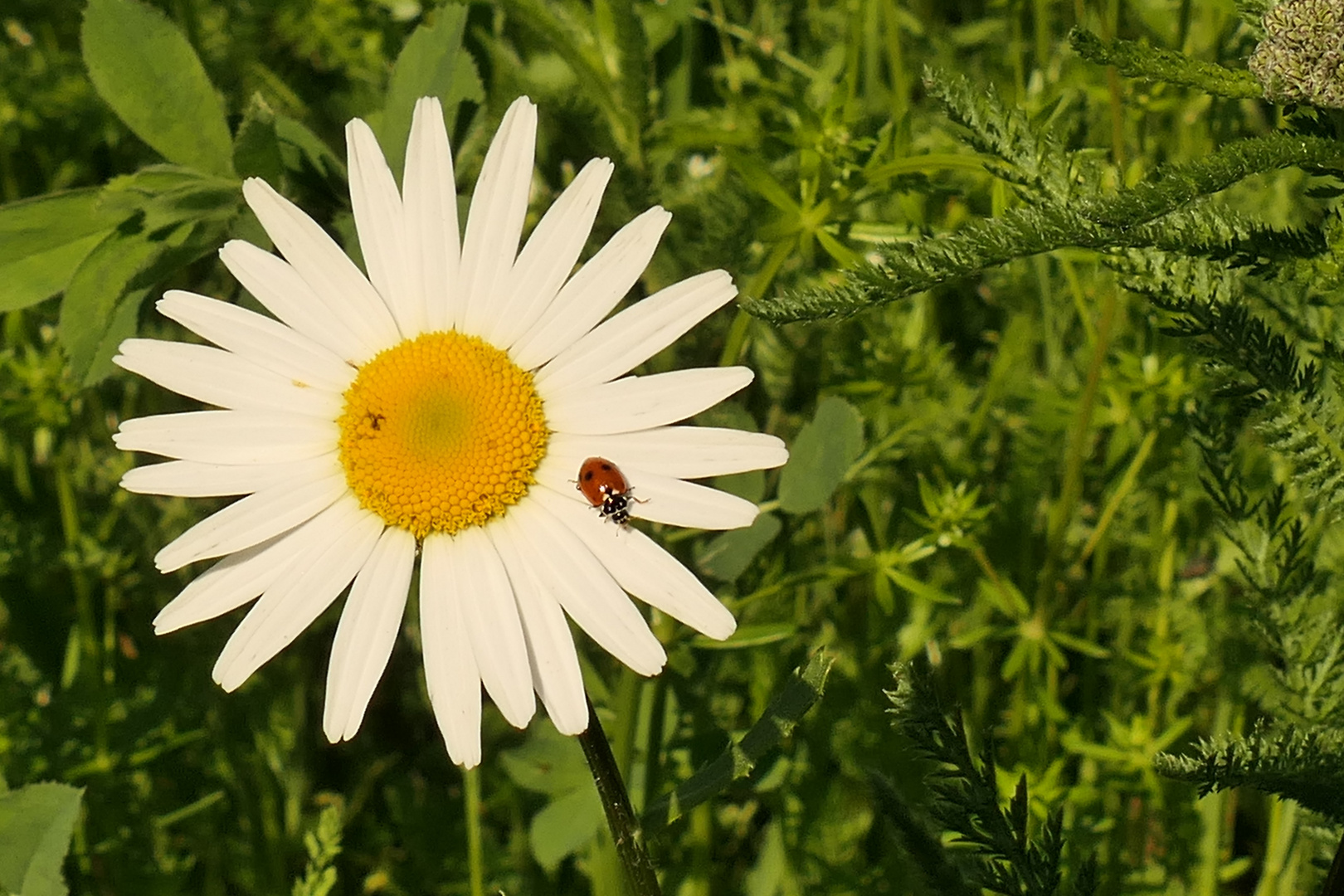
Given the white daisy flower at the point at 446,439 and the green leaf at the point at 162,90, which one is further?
the green leaf at the point at 162,90

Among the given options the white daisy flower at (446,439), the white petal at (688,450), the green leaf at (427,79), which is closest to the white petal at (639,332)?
the white daisy flower at (446,439)

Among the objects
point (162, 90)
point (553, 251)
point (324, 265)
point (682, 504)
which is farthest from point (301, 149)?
point (682, 504)

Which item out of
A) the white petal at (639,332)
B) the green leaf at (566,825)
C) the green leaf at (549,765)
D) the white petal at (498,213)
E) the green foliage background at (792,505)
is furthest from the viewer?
the green leaf at (549,765)

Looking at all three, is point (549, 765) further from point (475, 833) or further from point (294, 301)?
point (294, 301)

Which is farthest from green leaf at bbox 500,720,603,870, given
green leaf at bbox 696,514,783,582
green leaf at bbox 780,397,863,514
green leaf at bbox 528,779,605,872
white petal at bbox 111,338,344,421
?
white petal at bbox 111,338,344,421

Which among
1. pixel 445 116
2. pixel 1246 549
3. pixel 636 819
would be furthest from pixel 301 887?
pixel 1246 549

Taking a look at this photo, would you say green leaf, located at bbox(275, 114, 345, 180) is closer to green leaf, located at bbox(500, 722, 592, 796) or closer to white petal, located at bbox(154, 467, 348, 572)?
white petal, located at bbox(154, 467, 348, 572)

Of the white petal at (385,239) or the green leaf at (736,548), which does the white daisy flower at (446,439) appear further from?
the green leaf at (736,548)
